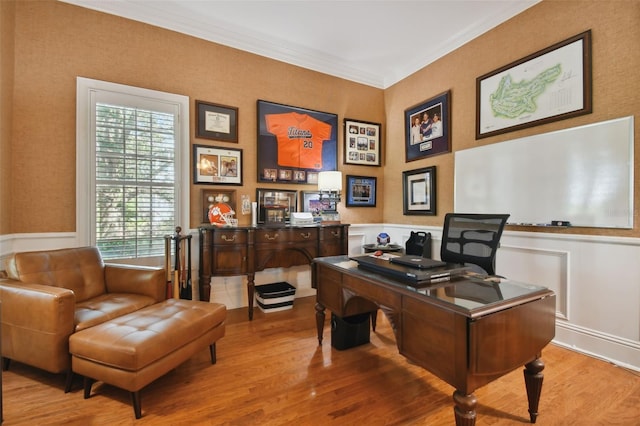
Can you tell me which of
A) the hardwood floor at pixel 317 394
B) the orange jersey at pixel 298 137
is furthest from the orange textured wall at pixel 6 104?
the orange jersey at pixel 298 137

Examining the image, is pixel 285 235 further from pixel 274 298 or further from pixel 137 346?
pixel 137 346

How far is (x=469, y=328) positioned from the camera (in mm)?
1128

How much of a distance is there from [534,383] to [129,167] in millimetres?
3576

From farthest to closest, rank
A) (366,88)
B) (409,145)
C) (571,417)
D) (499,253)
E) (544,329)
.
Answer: (366,88) < (409,145) < (499,253) < (571,417) < (544,329)

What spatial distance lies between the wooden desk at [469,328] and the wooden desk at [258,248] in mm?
1681

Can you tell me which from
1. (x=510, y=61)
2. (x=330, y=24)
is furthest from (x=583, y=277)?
(x=330, y=24)

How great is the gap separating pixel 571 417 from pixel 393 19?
3656mm

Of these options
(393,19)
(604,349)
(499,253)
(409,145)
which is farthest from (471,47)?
(604,349)

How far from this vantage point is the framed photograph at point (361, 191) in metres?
4.23

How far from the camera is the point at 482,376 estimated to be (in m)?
1.19

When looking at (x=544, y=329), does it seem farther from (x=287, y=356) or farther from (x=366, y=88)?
(x=366, y=88)

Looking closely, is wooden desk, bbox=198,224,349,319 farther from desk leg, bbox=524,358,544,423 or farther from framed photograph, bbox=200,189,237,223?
desk leg, bbox=524,358,544,423

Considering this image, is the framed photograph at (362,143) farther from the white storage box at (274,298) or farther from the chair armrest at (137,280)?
the chair armrest at (137,280)

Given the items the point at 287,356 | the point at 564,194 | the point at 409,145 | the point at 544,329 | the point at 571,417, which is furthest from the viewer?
the point at 409,145
